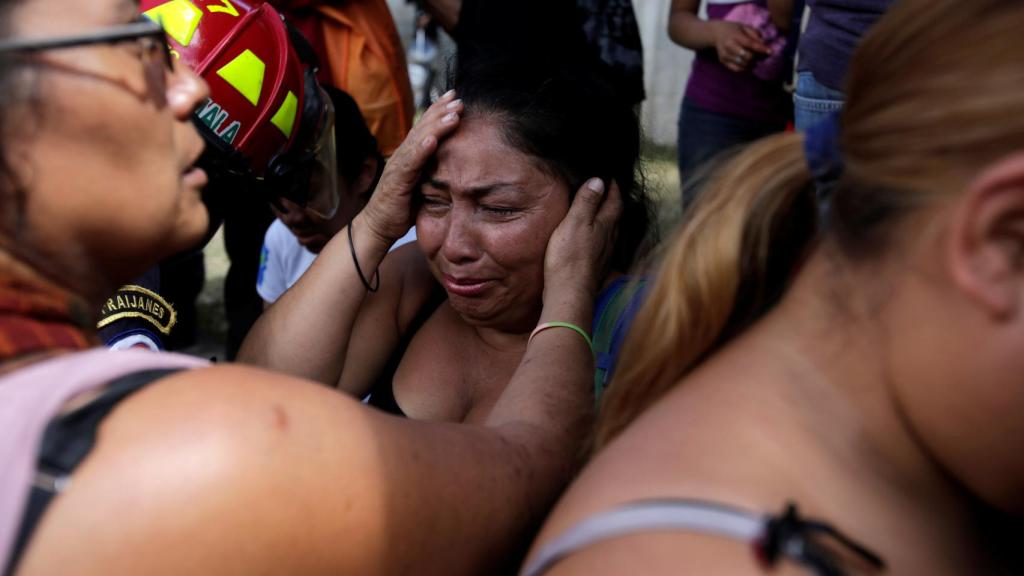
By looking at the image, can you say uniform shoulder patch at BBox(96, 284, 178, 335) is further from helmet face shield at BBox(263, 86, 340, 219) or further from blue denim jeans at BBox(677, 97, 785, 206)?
blue denim jeans at BBox(677, 97, 785, 206)

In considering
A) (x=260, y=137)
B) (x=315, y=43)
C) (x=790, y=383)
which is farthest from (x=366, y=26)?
(x=790, y=383)

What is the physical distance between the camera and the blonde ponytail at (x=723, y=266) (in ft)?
4.39

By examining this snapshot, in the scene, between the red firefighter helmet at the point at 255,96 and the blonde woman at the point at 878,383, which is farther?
the red firefighter helmet at the point at 255,96

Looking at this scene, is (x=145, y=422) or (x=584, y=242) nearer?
(x=145, y=422)

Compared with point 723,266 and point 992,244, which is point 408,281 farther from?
point 992,244

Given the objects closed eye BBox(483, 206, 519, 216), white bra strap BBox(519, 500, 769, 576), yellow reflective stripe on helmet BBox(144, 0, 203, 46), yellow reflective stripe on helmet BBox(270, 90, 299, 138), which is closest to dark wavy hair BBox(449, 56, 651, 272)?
closed eye BBox(483, 206, 519, 216)

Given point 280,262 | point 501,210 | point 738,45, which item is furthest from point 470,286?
point 738,45

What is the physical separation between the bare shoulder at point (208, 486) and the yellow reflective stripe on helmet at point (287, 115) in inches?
72.4

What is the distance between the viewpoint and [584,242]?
2.23m

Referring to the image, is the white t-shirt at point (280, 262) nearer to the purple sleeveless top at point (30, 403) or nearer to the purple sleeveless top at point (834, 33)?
the purple sleeveless top at point (834, 33)

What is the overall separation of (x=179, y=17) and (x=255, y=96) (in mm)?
283

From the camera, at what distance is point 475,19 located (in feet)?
12.8

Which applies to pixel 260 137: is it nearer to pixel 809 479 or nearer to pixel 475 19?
pixel 475 19

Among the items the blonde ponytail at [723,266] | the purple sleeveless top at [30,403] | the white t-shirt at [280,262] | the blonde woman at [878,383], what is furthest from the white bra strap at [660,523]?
the white t-shirt at [280,262]
